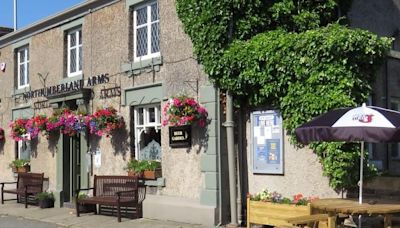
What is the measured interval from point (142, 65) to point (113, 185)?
2820 millimetres

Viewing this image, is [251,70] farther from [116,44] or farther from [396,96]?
A: [116,44]

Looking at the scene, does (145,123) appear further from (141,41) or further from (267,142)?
(267,142)

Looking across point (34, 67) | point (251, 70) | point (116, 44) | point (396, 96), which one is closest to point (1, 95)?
point (34, 67)

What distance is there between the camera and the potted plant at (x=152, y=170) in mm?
12776

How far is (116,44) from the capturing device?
559 inches

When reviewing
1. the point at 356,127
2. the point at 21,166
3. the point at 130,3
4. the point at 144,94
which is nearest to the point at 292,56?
the point at 356,127

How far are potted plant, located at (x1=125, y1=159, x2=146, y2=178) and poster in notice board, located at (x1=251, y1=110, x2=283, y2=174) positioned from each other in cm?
303

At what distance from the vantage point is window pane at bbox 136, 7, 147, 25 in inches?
534

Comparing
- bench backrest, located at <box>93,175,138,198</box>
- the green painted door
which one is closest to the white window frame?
bench backrest, located at <box>93,175,138,198</box>

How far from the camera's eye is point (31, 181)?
54.9ft

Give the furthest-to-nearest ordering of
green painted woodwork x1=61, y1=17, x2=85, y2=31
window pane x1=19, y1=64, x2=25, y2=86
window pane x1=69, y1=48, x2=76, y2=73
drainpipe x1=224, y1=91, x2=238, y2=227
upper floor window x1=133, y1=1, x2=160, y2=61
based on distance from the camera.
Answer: window pane x1=19, y1=64, x2=25, y2=86
window pane x1=69, y1=48, x2=76, y2=73
green painted woodwork x1=61, y1=17, x2=85, y2=31
upper floor window x1=133, y1=1, x2=160, y2=61
drainpipe x1=224, y1=91, x2=238, y2=227

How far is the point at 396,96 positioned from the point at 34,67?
10775 millimetres

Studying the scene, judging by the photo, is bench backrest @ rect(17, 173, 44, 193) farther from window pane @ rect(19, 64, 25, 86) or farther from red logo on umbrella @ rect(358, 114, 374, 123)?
red logo on umbrella @ rect(358, 114, 374, 123)

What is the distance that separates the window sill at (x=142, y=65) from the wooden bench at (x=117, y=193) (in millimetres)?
2426
